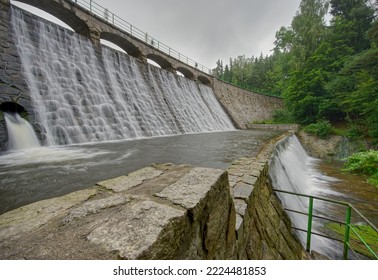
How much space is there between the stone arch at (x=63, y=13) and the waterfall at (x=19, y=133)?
23.6ft

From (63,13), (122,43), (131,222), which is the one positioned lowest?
(131,222)

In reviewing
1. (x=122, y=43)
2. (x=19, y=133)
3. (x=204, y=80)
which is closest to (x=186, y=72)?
(x=204, y=80)

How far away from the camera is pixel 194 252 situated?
1.10 metres

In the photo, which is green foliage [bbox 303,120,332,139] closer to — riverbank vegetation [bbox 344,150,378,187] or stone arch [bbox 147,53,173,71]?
riverbank vegetation [bbox 344,150,378,187]

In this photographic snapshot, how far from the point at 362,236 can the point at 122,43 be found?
15843 mm

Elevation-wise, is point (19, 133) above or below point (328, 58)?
below

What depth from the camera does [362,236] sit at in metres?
3.68

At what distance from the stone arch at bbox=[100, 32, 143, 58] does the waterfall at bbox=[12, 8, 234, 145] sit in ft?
4.14

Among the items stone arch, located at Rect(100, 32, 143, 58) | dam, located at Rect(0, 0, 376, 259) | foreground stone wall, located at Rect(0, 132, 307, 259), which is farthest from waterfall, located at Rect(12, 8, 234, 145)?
foreground stone wall, located at Rect(0, 132, 307, 259)

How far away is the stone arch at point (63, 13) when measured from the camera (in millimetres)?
9047

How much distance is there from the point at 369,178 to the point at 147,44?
15.8 meters

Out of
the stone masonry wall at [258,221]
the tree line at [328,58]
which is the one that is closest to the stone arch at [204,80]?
the tree line at [328,58]

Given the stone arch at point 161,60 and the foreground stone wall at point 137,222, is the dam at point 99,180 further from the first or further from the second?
the stone arch at point 161,60

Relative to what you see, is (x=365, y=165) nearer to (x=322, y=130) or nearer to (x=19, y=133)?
(x=322, y=130)
